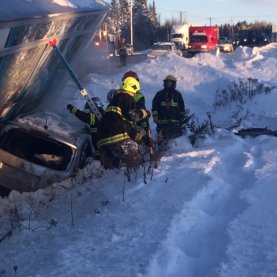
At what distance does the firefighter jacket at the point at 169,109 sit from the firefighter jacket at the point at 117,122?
220 cm

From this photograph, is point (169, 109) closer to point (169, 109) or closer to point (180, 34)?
point (169, 109)

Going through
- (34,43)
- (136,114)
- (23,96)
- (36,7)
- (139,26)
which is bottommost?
(139,26)

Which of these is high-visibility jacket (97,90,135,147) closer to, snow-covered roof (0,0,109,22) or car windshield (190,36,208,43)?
snow-covered roof (0,0,109,22)

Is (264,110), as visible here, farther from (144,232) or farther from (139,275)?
(139,275)

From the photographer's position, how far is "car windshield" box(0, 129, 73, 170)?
706cm

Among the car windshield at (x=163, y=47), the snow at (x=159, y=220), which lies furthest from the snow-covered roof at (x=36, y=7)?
the car windshield at (x=163, y=47)

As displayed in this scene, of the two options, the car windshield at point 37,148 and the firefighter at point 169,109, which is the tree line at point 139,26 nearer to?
the firefighter at point 169,109

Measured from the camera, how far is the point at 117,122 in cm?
748

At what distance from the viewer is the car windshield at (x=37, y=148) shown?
706cm

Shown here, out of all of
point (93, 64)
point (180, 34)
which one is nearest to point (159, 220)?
point (93, 64)

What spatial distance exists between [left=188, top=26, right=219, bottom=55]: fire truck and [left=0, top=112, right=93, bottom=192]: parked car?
132ft

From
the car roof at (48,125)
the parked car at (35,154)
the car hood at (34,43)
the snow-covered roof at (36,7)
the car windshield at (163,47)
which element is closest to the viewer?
the snow-covered roof at (36,7)

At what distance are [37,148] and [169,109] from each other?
3.34m

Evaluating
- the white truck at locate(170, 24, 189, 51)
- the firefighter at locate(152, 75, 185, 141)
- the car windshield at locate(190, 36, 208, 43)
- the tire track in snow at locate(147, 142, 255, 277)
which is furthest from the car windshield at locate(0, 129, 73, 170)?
the white truck at locate(170, 24, 189, 51)
